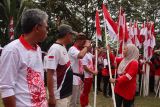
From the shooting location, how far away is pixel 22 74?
12.6 feet

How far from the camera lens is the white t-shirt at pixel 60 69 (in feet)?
19.6

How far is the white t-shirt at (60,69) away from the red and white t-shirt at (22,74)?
6.30ft

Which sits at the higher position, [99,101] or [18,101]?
[18,101]

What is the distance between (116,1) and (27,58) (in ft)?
82.4

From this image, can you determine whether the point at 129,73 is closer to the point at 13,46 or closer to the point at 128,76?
the point at 128,76

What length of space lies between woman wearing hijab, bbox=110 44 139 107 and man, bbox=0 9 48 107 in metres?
3.97

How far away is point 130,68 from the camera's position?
308 inches

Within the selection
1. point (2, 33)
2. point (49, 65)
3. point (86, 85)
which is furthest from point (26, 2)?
point (49, 65)

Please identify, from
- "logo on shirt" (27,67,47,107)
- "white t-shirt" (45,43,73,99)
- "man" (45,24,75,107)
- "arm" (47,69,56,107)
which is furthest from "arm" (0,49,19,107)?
"white t-shirt" (45,43,73,99)

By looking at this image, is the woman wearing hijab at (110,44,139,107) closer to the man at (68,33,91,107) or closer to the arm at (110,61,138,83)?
the arm at (110,61,138,83)

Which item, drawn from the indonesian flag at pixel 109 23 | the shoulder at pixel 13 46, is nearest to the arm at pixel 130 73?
the indonesian flag at pixel 109 23

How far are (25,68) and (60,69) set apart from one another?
7.19 ft

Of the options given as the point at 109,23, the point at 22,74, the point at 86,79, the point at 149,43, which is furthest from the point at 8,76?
the point at 149,43

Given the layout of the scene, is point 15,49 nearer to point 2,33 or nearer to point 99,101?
point 99,101
